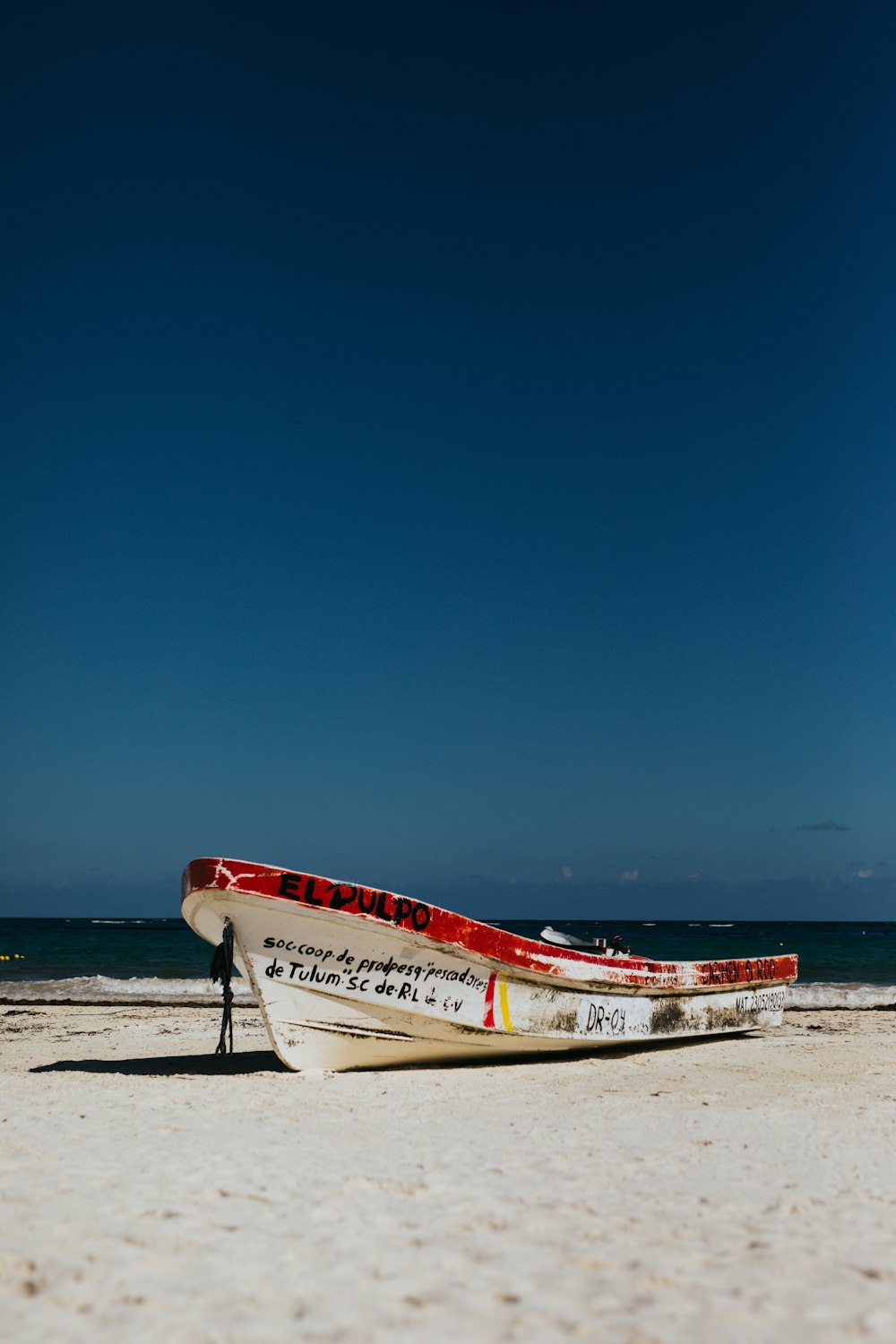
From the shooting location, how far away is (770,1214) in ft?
13.7

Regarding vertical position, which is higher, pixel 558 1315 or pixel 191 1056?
pixel 558 1315

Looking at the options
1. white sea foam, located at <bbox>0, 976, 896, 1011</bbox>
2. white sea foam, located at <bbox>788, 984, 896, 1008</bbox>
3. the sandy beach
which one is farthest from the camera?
white sea foam, located at <bbox>788, 984, 896, 1008</bbox>

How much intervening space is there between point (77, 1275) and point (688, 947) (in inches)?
2147

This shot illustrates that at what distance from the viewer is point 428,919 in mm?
8406

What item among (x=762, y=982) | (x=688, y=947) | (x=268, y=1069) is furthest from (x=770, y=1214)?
(x=688, y=947)

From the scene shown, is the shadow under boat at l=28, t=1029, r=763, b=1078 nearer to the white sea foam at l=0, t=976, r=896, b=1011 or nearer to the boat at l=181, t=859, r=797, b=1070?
the boat at l=181, t=859, r=797, b=1070

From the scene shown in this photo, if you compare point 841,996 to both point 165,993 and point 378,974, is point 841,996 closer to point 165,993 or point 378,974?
point 165,993

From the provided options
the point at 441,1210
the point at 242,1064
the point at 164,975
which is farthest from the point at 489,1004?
the point at 164,975

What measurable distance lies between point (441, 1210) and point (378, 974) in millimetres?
4058

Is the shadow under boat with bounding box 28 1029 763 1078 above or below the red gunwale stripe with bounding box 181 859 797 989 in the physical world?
below

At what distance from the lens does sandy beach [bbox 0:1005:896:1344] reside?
3090 mm

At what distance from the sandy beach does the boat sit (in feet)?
1.50

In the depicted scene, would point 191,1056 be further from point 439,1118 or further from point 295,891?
point 439,1118

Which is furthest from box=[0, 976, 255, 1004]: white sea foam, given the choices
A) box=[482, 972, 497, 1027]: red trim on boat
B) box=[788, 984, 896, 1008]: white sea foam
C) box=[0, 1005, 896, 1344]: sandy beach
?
box=[788, 984, 896, 1008]: white sea foam
